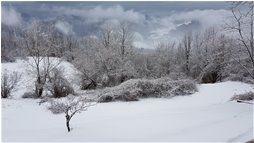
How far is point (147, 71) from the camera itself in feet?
120

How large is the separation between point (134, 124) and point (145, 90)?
296 inches

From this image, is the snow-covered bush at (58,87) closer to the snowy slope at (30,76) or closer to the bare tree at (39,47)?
the bare tree at (39,47)

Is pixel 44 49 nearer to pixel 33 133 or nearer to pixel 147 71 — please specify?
pixel 33 133

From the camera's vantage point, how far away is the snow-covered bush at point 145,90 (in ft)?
53.1

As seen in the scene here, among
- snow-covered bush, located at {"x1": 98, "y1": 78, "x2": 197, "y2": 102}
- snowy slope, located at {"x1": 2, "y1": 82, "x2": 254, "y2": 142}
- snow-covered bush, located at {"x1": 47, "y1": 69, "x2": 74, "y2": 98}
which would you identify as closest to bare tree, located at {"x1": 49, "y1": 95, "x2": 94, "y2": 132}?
snowy slope, located at {"x1": 2, "y1": 82, "x2": 254, "y2": 142}

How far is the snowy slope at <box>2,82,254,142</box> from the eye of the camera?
26.3ft

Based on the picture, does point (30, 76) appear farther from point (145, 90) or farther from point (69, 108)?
point (69, 108)

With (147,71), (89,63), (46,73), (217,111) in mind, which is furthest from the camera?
(147,71)

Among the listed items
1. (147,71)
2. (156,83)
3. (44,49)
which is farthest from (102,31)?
(156,83)

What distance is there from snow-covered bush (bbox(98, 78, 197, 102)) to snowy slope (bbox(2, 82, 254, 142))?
3.38ft

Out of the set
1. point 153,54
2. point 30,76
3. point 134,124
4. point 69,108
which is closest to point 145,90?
point 134,124

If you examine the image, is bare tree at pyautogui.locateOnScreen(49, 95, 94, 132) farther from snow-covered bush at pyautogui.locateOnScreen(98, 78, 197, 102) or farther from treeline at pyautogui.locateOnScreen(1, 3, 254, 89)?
treeline at pyautogui.locateOnScreen(1, 3, 254, 89)

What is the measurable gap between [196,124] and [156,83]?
8197 millimetres

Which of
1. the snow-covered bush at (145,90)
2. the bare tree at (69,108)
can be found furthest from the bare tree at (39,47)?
the bare tree at (69,108)
